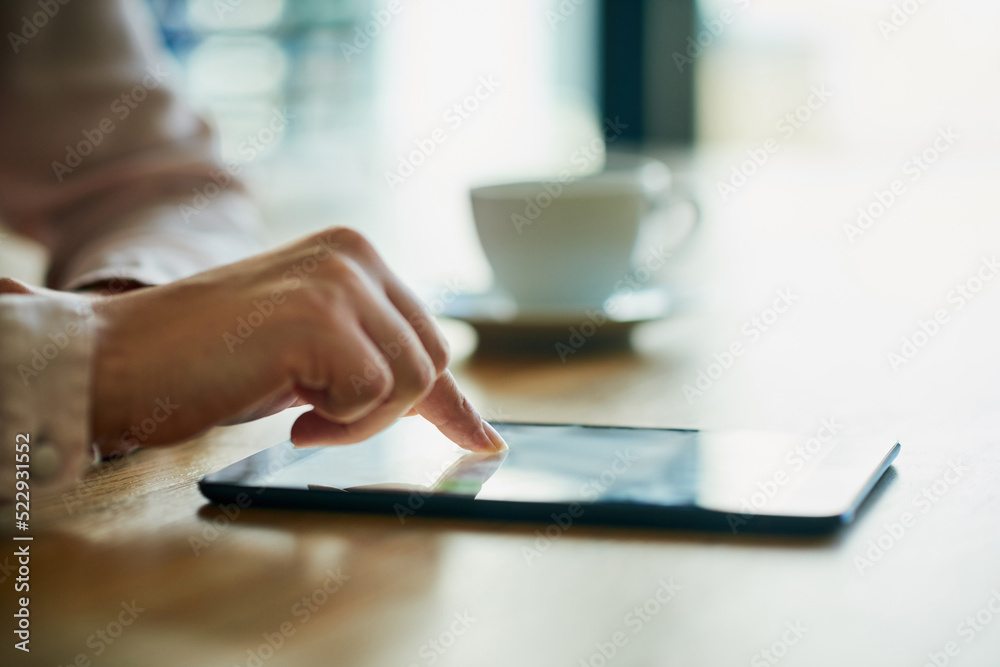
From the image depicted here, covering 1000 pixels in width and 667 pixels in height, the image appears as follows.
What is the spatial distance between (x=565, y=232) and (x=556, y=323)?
0.10 metres

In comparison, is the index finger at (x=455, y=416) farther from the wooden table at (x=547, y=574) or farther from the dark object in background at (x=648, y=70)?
the dark object in background at (x=648, y=70)

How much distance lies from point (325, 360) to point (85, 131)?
761 mm

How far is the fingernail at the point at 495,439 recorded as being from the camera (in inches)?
20.1

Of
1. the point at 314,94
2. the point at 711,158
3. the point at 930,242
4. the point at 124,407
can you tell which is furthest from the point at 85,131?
the point at 314,94

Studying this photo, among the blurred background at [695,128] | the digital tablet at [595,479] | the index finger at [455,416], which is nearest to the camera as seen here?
the digital tablet at [595,479]

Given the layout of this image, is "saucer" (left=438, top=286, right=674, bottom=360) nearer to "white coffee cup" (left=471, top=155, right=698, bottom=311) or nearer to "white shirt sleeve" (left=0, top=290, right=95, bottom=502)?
"white coffee cup" (left=471, top=155, right=698, bottom=311)

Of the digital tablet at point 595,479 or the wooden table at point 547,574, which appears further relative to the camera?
the digital tablet at point 595,479

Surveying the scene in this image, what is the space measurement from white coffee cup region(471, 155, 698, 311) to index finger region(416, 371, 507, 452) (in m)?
0.44

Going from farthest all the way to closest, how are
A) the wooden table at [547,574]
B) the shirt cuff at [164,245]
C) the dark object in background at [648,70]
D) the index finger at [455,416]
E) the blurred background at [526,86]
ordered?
the dark object in background at [648,70], the blurred background at [526,86], the shirt cuff at [164,245], the index finger at [455,416], the wooden table at [547,574]

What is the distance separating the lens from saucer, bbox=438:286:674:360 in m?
0.91

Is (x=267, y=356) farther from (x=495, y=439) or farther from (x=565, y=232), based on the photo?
(x=565, y=232)

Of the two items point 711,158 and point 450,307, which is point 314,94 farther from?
point 450,307

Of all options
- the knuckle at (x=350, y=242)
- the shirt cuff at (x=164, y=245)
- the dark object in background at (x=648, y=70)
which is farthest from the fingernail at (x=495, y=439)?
the dark object in background at (x=648, y=70)

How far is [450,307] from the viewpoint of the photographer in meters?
1.01
